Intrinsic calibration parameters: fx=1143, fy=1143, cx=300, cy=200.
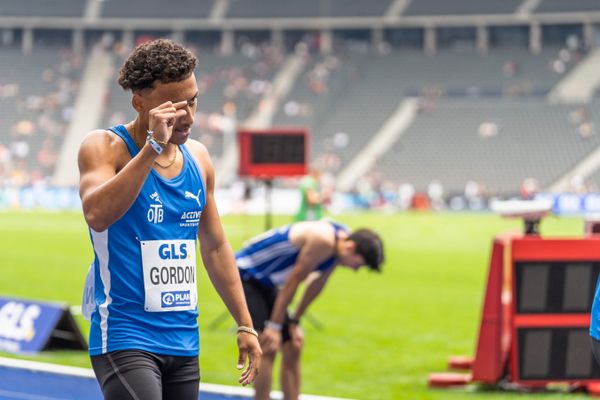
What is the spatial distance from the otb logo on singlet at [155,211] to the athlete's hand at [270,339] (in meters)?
3.39

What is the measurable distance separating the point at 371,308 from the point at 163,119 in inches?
536

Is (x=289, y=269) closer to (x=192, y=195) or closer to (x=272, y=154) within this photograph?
(x=192, y=195)

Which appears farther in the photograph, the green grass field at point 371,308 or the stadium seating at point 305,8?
the stadium seating at point 305,8

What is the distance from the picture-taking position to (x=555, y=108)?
5597 centimetres

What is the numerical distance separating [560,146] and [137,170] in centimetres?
5147

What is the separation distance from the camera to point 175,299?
402cm

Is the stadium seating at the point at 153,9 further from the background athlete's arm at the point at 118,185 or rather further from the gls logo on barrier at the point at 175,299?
the background athlete's arm at the point at 118,185

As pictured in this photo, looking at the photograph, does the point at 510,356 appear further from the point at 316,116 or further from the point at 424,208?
the point at 316,116

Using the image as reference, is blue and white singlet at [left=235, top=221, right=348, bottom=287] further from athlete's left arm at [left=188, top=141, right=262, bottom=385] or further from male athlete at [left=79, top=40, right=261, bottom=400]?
male athlete at [left=79, top=40, right=261, bottom=400]

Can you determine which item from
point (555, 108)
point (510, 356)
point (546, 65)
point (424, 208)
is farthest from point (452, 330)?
point (546, 65)

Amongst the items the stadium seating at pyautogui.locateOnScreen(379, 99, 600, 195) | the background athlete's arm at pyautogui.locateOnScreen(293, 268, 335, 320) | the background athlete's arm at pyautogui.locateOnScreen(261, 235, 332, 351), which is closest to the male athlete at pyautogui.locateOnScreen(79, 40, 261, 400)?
the background athlete's arm at pyautogui.locateOnScreen(261, 235, 332, 351)

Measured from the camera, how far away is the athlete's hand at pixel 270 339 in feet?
23.8

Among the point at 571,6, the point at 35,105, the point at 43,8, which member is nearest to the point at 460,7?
the point at 571,6

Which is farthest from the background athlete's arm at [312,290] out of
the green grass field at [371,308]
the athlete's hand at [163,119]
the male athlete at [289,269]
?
the athlete's hand at [163,119]
